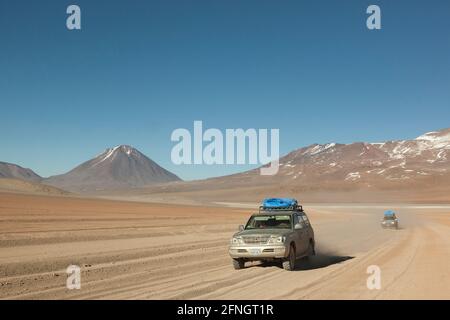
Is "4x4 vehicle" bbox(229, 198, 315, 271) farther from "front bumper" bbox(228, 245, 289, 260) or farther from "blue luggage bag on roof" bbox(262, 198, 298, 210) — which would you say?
"blue luggage bag on roof" bbox(262, 198, 298, 210)

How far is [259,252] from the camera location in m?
15.0

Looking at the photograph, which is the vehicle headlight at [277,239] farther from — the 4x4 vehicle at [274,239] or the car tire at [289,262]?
the car tire at [289,262]

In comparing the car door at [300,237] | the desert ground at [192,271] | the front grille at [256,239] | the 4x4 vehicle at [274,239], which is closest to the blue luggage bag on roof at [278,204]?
the 4x4 vehicle at [274,239]

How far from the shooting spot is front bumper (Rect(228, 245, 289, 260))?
14789 mm

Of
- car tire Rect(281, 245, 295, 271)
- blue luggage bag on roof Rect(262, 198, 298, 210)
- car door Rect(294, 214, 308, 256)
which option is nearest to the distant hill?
blue luggage bag on roof Rect(262, 198, 298, 210)

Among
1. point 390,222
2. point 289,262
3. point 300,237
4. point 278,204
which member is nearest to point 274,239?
point 289,262

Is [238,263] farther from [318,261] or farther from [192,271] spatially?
[318,261]

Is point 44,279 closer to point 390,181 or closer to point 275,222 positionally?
point 275,222

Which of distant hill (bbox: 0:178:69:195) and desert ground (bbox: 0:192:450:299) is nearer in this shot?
desert ground (bbox: 0:192:450:299)

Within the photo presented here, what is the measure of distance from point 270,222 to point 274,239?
6.08 ft

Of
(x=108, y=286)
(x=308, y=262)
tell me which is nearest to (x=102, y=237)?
(x=308, y=262)

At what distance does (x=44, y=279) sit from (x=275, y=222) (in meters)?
6.84

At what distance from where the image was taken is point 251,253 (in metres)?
15.0

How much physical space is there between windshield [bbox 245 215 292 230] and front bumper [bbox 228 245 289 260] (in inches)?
Result: 59.2
